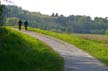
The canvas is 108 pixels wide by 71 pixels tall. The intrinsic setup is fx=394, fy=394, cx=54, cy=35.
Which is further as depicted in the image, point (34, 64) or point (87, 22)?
point (87, 22)

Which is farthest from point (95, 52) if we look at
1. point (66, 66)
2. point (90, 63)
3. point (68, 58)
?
point (66, 66)

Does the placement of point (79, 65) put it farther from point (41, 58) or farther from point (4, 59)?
point (4, 59)

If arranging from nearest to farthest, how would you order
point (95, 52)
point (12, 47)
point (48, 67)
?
point (48, 67)
point (12, 47)
point (95, 52)

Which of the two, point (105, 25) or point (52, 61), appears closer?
point (52, 61)

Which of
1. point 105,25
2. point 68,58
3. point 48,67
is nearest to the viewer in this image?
point 48,67

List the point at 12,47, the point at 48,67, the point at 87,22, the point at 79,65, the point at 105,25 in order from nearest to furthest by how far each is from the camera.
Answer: the point at 48,67 < the point at 79,65 < the point at 12,47 < the point at 105,25 < the point at 87,22

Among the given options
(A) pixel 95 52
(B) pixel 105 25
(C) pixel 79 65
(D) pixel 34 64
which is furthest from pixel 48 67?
(B) pixel 105 25

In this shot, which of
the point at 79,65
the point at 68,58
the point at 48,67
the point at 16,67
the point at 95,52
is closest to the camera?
the point at 16,67

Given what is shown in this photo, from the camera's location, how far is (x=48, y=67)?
62.3 feet

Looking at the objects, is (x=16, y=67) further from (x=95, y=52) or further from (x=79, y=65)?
(x=95, y=52)

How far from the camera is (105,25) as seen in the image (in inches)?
4183

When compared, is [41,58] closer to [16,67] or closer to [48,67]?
[48,67]

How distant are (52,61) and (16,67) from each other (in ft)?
12.6

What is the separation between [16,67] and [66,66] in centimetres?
320
